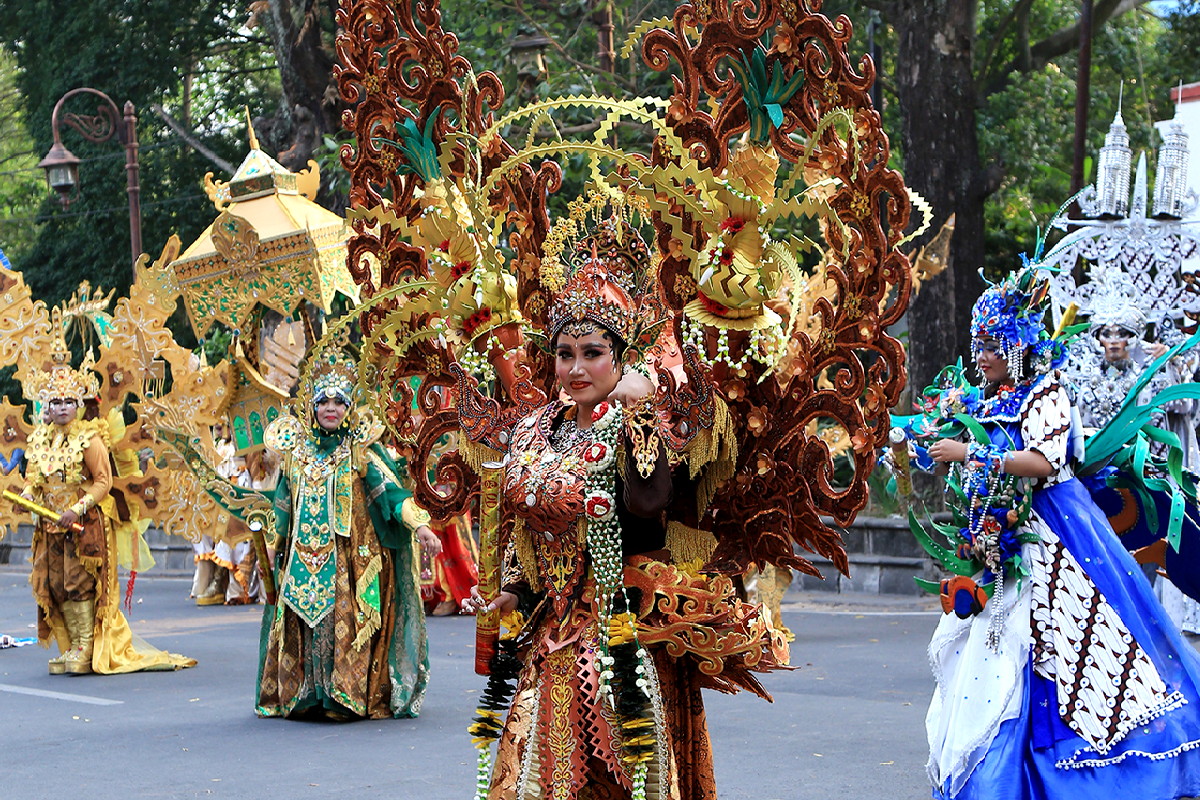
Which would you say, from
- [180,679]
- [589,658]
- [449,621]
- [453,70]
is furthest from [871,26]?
[589,658]

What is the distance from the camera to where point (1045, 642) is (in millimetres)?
6055

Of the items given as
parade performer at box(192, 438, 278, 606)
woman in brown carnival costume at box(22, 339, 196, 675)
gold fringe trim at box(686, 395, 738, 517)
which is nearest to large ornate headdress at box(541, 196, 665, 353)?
gold fringe trim at box(686, 395, 738, 517)

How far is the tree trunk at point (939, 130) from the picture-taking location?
52.0 feet

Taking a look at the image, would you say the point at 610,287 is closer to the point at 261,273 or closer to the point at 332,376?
the point at 332,376

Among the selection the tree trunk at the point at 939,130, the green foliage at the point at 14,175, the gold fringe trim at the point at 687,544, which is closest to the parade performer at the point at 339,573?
the gold fringe trim at the point at 687,544

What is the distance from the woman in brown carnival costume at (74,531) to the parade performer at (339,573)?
251 cm

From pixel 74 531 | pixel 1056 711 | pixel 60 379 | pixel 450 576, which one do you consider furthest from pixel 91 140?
pixel 1056 711

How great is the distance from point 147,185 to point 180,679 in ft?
58.3

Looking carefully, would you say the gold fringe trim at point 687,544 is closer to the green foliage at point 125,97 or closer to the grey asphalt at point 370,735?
the grey asphalt at point 370,735

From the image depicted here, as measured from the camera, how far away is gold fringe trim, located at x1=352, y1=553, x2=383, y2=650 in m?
8.73

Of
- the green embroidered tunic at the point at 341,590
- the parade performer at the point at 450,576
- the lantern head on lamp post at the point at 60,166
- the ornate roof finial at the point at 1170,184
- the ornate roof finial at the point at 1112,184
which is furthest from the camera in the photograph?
the lantern head on lamp post at the point at 60,166

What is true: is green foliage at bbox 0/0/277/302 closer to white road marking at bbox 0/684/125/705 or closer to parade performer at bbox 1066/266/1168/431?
white road marking at bbox 0/684/125/705

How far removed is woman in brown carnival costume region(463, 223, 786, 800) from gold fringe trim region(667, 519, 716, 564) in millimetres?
37

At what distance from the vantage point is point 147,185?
88.5 feet
